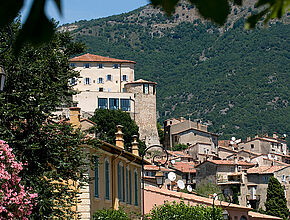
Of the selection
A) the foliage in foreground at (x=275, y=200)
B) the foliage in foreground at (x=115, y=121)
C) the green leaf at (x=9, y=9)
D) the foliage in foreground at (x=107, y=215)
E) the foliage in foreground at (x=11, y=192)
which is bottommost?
the foliage in foreground at (x=275, y=200)

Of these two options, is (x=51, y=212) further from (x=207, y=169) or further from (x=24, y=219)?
(x=207, y=169)

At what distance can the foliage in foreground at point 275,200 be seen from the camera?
8494 centimetres

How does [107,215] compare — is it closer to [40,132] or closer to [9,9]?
[40,132]

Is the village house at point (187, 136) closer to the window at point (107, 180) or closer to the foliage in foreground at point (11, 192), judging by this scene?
the window at point (107, 180)

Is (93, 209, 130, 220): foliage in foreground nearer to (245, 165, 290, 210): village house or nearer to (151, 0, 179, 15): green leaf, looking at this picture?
(151, 0, 179, 15): green leaf

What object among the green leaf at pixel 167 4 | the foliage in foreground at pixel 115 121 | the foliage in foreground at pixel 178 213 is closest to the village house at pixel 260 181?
the foliage in foreground at pixel 115 121

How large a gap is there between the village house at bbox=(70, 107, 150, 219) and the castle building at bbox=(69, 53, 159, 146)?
58256 mm

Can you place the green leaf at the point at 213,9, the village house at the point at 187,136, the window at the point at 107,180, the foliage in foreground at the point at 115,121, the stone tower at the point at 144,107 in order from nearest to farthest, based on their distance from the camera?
the green leaf at the point at 213,9 < the window at the point at 107,180 < the foliage in foreground at the point at 115,121 < the stone tower at the point at 144,107 < the village house at the point at 187,136

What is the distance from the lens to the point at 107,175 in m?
26.4

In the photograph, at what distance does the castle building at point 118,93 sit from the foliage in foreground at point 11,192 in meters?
73.9

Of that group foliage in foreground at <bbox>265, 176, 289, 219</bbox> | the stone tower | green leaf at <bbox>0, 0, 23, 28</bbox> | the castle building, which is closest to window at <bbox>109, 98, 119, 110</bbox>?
the castle building

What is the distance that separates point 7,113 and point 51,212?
2856 mm

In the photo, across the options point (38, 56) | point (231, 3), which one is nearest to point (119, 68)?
point (38, 56)

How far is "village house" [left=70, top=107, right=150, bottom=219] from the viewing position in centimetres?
2323
